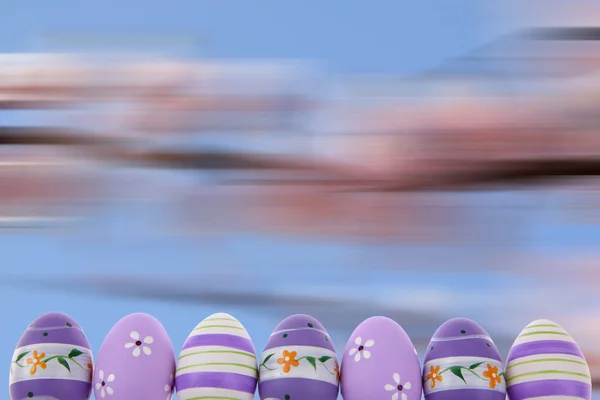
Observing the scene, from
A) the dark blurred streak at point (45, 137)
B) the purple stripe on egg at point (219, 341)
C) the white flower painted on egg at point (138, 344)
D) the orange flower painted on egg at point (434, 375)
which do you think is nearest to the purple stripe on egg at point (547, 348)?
the orange flower painted on egg at point (434, 375)

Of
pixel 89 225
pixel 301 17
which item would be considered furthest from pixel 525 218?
pixel 89 225

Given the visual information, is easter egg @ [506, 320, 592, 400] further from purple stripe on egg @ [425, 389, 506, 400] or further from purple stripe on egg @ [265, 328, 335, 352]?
purple stripe on egg @ [265, 328, 335, 352]

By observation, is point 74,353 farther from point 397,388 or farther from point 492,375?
point 492,375

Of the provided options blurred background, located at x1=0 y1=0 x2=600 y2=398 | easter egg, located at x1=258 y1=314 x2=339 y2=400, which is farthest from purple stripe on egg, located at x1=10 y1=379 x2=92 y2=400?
blurred background, located at x1=0 y1=0 x2=600 y2=398

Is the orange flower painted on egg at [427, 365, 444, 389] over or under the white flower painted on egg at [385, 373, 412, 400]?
over

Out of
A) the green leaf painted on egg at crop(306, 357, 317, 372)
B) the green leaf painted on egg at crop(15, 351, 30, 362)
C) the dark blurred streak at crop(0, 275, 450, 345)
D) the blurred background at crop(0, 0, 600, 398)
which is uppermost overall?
the blurred background at crop(0, 0, 600, 398)

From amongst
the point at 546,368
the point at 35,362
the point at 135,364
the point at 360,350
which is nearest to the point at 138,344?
the point at 135,364

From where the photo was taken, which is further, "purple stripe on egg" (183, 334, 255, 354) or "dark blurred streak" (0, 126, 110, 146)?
"dark blurred streak" (0, 126, 110, 146)

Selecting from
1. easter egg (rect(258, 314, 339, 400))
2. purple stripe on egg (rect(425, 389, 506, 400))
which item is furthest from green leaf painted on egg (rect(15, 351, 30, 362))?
purple stripe on egg (rect(425, 389, 506, 400))
